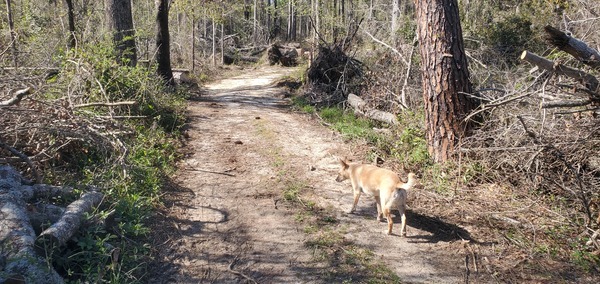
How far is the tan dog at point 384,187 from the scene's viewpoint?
4312 mm

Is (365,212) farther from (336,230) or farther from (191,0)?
(191,0)

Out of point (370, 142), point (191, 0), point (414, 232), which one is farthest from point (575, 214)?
point (191, 0)

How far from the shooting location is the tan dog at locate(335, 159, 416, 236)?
14.1 feet

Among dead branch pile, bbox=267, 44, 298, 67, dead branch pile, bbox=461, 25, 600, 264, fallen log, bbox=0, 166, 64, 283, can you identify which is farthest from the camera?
dead branch pile, bbox=267, 44, 298, 67

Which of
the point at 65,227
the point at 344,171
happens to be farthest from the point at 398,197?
the point at 65,227

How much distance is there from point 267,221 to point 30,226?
222 cm

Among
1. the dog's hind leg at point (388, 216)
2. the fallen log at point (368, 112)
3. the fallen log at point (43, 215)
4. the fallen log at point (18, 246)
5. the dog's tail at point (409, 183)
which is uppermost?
the dog's tail at point (409, 183)

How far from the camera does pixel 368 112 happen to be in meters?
9.12

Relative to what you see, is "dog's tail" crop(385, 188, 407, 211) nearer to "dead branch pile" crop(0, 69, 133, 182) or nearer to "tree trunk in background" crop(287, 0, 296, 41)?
"dead branch pile" crop(0, 69, 133, 182)

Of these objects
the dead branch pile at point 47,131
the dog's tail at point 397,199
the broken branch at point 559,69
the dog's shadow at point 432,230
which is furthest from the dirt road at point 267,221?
the broken branch at point 559,69

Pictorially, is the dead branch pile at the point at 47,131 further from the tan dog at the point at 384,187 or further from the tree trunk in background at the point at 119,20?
the tree trunk in background at the point at 119,20

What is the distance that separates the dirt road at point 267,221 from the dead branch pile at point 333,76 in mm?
3039

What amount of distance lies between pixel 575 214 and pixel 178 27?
788 inches

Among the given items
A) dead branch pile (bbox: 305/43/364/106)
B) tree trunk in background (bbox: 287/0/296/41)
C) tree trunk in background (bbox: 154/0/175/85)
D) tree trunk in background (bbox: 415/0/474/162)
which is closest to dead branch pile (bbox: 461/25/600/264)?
tree trunk in background (bbox: 415/0/474/162)
